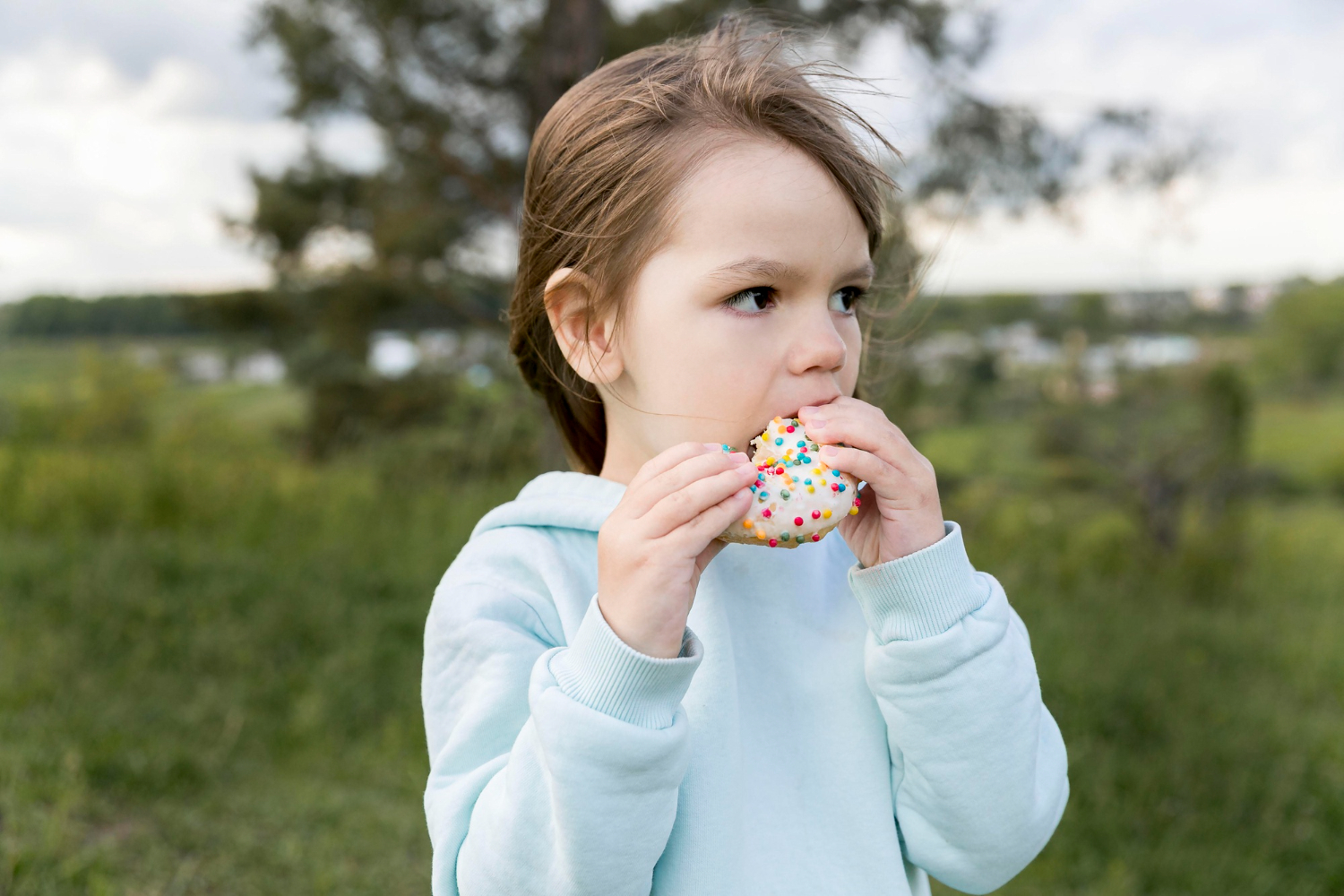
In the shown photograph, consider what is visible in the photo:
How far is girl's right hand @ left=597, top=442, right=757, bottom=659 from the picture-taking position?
42.3 inches

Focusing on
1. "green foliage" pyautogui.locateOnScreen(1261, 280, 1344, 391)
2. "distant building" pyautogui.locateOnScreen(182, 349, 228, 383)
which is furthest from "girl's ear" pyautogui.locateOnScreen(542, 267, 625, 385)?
"green foliage" pyautogui.locateOnScreen(1261, 280, 1344, 391)

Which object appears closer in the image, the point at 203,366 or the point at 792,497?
the point at 792,497

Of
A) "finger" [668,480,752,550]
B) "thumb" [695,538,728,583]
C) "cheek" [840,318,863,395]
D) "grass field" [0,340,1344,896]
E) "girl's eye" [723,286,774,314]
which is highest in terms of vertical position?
"girl's eye" [723,286,774,314]

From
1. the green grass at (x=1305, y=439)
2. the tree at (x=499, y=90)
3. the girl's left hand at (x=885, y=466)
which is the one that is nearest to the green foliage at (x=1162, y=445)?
the green grass at (x=1305, y=439)

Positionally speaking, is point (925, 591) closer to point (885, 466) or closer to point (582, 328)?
point (885, 466)

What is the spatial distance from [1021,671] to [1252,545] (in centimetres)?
642

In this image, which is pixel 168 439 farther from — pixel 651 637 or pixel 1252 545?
pixel 1252 545

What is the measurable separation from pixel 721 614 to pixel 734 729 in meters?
0.15

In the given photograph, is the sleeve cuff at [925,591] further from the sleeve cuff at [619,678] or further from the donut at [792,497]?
the sleeve cuff at [619,678]

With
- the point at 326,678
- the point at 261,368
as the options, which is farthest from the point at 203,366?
the point at 326,678

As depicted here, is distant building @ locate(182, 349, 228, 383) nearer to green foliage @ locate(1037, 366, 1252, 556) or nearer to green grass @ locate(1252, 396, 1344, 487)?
green foliage @ locate(1037, 366, 1252, 556)

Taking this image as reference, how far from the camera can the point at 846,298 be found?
1.35 meters

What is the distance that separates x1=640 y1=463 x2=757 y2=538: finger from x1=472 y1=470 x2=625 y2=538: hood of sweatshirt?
0.25m

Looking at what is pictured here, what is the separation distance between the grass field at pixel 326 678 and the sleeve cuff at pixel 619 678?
1976 mm
